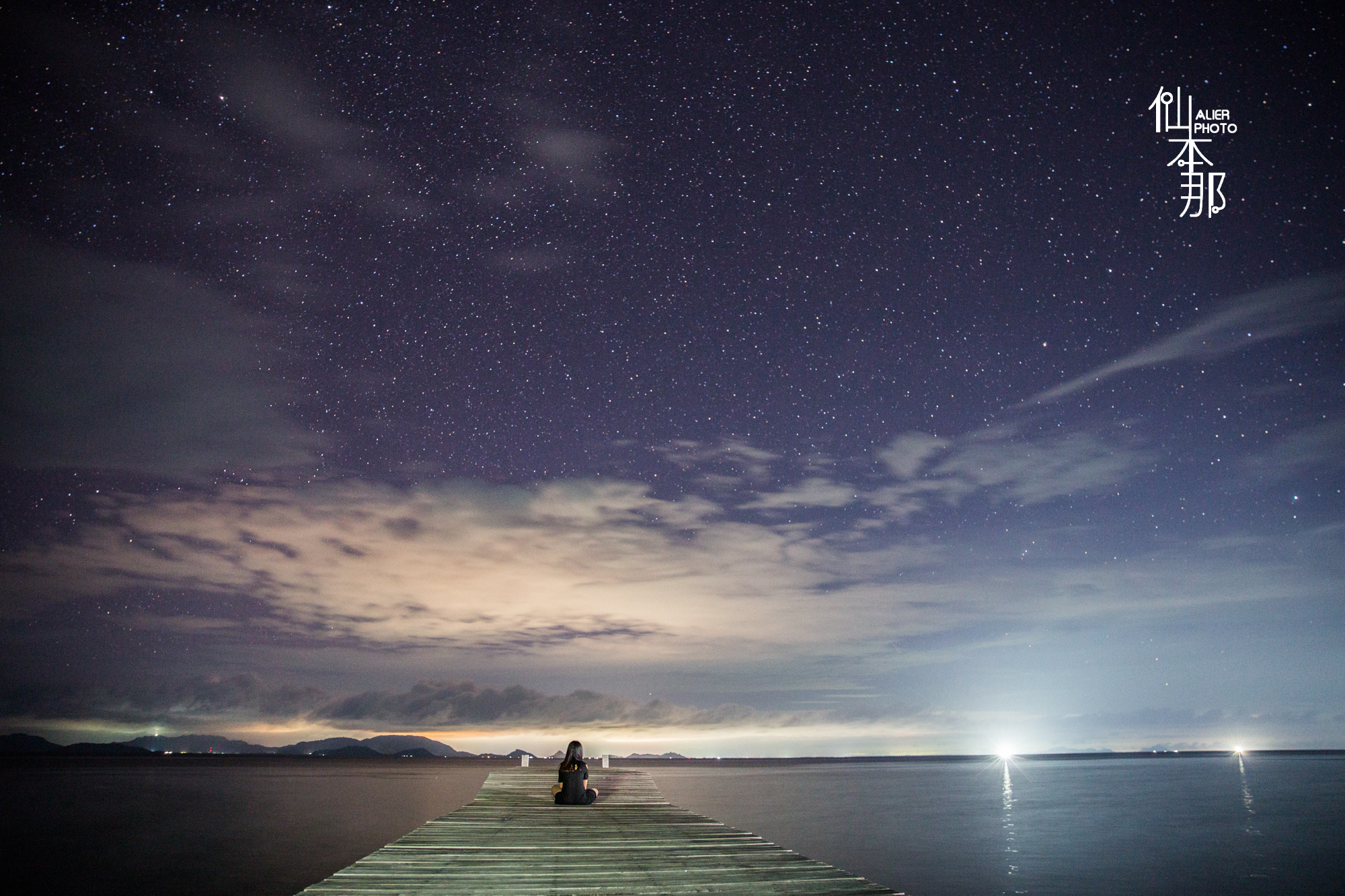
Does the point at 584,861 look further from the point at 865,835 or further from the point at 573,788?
the point at 865,835

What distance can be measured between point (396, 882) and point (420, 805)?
4984cm

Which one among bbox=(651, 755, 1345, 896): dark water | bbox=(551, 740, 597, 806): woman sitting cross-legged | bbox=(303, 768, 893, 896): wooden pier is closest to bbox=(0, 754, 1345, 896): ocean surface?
bbox=(651, 755, 1345, 896): dark water

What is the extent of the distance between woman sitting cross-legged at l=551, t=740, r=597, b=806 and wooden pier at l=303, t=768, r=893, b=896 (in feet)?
3.84

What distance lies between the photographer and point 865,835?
38.1 m

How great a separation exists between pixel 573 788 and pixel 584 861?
339 inches

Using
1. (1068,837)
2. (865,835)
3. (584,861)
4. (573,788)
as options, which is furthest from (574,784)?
(1068,837)

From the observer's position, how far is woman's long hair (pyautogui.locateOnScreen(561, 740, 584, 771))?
1911 cm

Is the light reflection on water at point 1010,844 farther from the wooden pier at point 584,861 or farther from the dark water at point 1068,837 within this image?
the wooden pier at point 584,861

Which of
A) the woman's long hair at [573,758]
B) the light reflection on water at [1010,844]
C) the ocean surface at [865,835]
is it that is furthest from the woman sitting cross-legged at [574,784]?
the light reflection on water at [1010,844]

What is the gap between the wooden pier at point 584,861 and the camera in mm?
10023

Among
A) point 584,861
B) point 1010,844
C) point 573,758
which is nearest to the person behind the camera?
point 584,861

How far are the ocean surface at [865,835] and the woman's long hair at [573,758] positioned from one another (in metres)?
9.79

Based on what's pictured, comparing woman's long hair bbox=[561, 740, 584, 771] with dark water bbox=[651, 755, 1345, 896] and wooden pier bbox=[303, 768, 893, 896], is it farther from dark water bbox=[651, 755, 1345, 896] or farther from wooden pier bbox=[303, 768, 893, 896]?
dark water bbox=[651, 755, 1345, 896]

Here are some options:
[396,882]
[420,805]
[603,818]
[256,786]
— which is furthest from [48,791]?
[396,882]
